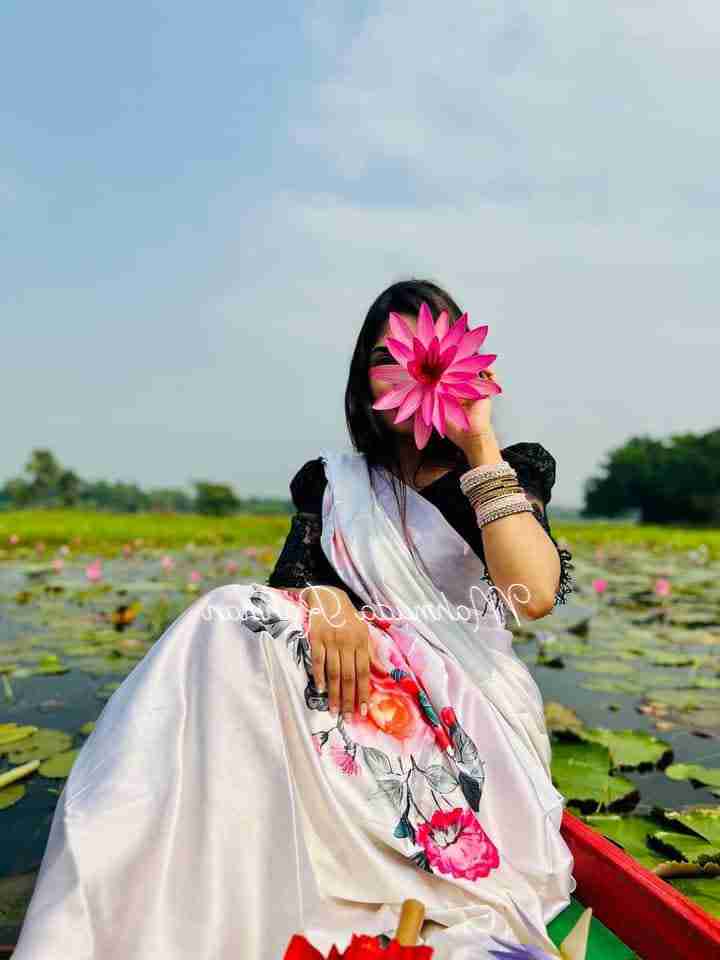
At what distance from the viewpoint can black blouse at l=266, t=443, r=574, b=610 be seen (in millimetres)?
1411

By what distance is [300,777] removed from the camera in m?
1.05

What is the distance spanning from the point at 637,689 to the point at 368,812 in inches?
82.8

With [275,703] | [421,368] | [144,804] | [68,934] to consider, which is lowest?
[68,934]

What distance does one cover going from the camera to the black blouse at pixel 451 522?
141 centimetres

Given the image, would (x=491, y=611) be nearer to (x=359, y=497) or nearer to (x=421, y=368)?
(x=359, y=497)

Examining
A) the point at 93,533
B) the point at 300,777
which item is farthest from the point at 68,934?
the point at 93,533

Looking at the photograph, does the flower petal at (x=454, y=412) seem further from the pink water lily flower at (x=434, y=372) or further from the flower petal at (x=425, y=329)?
the flower petal at (x=425, y=329)

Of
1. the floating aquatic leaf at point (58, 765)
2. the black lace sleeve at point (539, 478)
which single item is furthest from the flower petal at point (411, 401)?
the floating aquatic leaf at point (58, 765)

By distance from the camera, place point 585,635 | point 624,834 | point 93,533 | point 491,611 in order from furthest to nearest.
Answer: point 93,533 → point 585,635 → point 624,834 → point 491,611

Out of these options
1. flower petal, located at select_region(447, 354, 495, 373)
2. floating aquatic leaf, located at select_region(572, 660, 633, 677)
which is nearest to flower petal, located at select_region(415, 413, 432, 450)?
flower petal, located at select_region(447, 354, 495, 373)

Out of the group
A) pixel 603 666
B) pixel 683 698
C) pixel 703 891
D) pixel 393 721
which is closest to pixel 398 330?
pixel 393 721

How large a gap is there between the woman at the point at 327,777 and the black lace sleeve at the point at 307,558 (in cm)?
13

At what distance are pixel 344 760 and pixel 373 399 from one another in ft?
2.42

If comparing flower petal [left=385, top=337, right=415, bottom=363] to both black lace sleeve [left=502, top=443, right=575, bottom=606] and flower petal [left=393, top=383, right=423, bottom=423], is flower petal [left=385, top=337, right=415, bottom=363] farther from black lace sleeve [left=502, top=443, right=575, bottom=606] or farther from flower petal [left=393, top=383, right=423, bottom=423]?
black lace sleeve [left=502, top=443, right=575, bottom=606]
